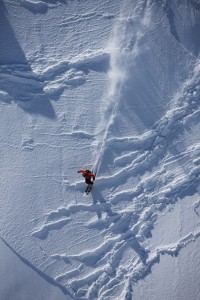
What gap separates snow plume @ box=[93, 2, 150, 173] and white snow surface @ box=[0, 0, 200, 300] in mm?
26

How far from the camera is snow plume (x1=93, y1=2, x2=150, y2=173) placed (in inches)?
261

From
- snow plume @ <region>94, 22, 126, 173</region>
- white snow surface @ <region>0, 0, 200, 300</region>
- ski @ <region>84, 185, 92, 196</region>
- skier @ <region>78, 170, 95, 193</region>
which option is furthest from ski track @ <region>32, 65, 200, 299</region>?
skier @ <region>78, 170, 95, 193</region>

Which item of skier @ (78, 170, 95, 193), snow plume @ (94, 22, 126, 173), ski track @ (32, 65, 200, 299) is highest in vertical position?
snow plume @ (94, 22, 126, 173)

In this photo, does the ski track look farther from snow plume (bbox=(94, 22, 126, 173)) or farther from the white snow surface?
snow plume (bbox=(94, 22, 126, 173))

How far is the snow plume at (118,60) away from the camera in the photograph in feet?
21.7

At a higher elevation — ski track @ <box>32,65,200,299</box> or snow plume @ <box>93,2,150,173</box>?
snow plume @ <box>93,2,150,173</box>

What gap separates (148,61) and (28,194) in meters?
4.59

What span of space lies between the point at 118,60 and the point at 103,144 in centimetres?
221

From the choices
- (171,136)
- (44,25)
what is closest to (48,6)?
(44,25)

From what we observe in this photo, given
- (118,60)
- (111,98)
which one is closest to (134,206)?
(111,98)

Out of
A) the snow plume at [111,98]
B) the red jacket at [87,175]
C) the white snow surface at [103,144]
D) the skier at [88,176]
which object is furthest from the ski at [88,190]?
the snow plume at [111,98]

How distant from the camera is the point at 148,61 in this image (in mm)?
6754

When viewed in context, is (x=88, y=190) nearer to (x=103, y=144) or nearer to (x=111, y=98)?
(x=103, y=144)

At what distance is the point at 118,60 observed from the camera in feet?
21.9
